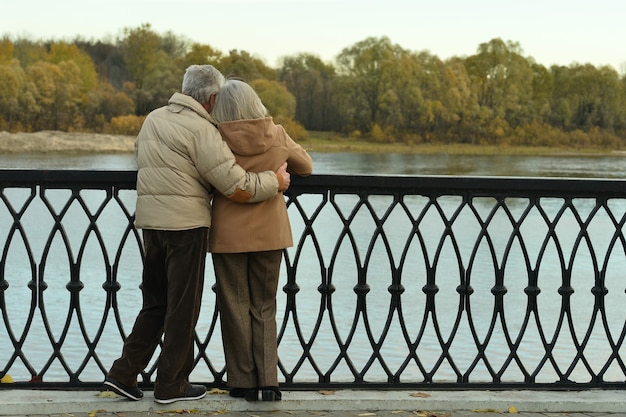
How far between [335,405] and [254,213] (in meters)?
1.01

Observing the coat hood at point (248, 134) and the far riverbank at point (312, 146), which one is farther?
the far riverbank at point (312, 146)

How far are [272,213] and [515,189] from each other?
4.20 feet

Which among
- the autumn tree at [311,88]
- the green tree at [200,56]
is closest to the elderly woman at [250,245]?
the autumn tree at [311,88]

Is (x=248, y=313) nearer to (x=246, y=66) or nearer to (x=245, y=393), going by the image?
(x=245, y=393)

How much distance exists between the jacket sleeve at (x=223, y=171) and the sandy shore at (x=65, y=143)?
70937 mm

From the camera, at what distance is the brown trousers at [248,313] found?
15.4 ft

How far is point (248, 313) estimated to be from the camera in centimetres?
475

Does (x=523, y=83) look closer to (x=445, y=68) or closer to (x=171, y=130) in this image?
(x=445, y=68)

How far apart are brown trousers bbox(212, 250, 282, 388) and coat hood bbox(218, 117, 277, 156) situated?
1.61ft

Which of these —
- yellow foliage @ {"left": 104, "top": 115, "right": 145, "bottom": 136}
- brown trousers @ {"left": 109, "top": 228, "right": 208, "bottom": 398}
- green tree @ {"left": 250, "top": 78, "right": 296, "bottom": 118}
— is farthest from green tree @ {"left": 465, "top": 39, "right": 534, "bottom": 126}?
brown trousers @ {"left": 109, "top": 228, "right": 208, "bottom": 398}

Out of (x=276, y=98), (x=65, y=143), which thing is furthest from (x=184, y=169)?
(x=65, y=143)

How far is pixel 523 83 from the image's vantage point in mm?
96625

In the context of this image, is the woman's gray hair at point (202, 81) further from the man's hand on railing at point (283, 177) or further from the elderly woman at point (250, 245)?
the man's hand on railing at point (283, 177)

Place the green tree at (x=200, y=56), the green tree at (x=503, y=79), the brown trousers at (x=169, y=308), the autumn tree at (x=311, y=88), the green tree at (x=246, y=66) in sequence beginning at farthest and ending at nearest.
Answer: the green tree at (x=200, y=56)
the green tree at (x=503, y=79)
the green tree at (x=246, y=66)
the autumn tree at (x=311, y=88)
the brown trousers at (x=169, y=308)
